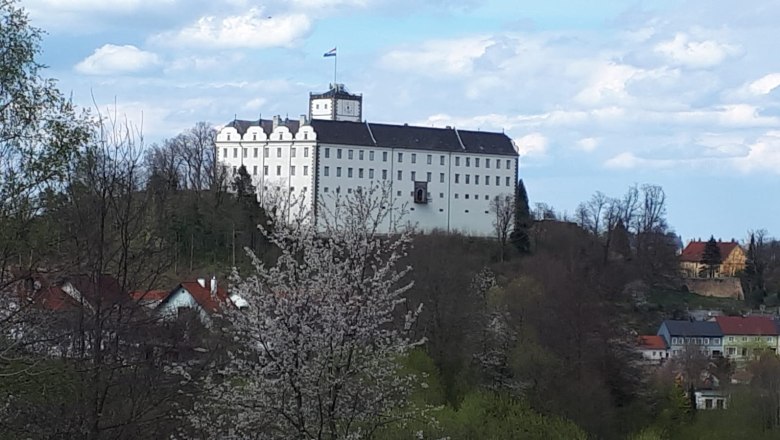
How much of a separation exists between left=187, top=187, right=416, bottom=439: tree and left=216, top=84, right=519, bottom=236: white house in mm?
56073

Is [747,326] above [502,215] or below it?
below

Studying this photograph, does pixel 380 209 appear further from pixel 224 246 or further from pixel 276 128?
pixel 276 128

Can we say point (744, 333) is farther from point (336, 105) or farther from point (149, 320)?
point (149, 320)

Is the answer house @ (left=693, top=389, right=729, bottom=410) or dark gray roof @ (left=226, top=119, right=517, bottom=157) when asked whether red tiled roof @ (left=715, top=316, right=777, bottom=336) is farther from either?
house @ (left=693, top=389, right=729, bottom=410)

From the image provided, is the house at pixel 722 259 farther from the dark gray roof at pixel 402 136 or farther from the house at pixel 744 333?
the dark gray roof at pixel 402 136

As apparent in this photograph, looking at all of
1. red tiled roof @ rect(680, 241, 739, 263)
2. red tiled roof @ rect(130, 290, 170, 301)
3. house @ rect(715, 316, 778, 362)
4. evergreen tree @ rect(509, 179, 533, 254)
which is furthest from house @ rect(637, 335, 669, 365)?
red tiled roof @ rect(130, 290, 170, 301)

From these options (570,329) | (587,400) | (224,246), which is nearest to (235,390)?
(587,400)

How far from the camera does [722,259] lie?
90.0 meters

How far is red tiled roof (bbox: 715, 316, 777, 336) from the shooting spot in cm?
6838

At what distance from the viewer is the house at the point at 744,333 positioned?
2591 inches

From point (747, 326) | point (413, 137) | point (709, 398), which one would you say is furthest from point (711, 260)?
point (709, 398)

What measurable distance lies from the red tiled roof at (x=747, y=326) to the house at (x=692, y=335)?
539 mm

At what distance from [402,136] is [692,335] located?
21.7m

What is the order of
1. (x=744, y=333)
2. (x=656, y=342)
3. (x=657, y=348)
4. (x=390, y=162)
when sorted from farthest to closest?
(x=390, y=162)
(x=744, y=333)
(x=656, y=342)
(x=657, y=348)
